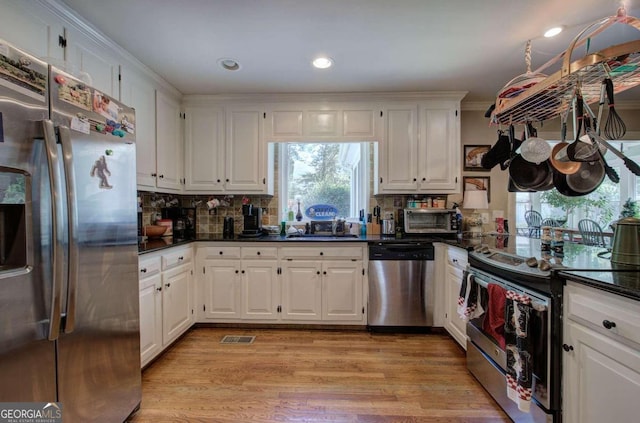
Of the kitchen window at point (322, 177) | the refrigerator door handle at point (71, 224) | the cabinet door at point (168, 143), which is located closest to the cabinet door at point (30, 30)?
the refrigerator door handle at point (71, 224)

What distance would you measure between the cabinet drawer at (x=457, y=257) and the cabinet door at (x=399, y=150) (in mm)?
799

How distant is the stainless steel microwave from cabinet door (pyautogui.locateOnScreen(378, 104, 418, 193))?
29 centimetres

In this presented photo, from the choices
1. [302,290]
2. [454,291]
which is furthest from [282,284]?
[454,291]

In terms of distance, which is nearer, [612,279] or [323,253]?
[612,279]

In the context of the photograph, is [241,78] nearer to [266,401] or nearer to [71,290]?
[71,290]

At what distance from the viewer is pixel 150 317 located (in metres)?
2.10

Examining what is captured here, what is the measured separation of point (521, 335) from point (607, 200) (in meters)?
6.78

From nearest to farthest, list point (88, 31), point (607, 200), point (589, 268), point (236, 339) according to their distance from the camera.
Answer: point (589, 268), point (88, 31), point (236, 339), point (607, 200)

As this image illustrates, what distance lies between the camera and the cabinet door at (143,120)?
7.41ft

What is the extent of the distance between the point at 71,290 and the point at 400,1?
2.21 metres

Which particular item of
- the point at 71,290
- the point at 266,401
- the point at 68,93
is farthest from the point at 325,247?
the point at 68,93

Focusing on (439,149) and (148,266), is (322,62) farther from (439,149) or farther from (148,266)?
(148,266)

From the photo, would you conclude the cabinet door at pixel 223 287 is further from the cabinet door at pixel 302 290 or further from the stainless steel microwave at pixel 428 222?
the stainless steel microwave at pixel 428 222

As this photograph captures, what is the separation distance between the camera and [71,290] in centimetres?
114
